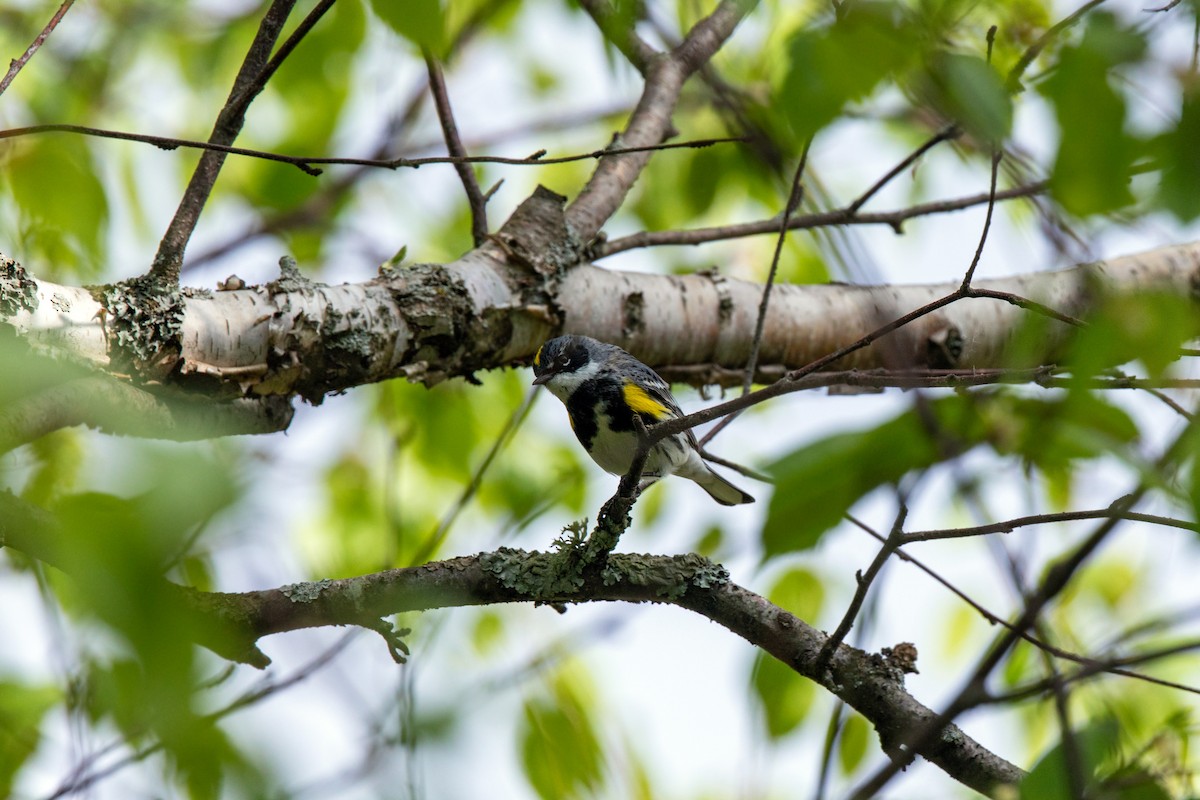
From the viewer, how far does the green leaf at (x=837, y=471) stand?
140 cm

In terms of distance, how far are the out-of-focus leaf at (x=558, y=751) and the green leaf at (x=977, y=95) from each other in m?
1.49

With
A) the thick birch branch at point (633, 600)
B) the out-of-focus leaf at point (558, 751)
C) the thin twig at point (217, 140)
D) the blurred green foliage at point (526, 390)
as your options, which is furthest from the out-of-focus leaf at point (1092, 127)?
the thin twig at point (217, 140)

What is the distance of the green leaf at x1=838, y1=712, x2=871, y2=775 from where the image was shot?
2.83 m

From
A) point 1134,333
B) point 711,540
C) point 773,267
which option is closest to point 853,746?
point 711,540

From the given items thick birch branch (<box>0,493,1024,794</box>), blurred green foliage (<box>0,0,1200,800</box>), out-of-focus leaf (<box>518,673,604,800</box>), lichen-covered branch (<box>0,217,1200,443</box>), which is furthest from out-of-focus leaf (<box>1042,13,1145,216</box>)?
→ out-of-focus leaf (<box>518,673,604,800</box>)

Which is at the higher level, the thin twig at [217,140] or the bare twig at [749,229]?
the bare twig at [749,229]

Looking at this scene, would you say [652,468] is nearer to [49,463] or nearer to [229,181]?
[49,463]

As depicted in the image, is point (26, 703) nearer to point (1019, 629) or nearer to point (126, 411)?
point (126, 411)

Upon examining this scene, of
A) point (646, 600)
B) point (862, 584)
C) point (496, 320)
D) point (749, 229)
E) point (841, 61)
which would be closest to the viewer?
point (841, 61)

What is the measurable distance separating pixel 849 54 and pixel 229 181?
5.08 meters

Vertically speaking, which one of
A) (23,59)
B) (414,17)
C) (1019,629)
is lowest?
(1019,629)

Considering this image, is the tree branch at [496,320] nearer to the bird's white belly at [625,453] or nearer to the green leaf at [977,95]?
the bird's white belly at [625,453]

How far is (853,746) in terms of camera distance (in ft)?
9.50

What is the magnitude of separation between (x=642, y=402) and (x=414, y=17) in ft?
7.66
